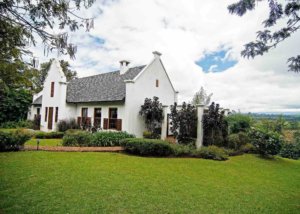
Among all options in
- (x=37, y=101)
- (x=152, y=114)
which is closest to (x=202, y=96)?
(x=152, y=114)

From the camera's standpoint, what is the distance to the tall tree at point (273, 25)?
18.2ft

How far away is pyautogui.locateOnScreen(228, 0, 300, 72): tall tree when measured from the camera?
5.55 metres

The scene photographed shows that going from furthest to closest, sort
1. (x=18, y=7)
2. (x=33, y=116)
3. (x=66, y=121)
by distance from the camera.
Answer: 1. (x=33, y=116)
2. (x=66, y=121)
3. (x=18, y=7)

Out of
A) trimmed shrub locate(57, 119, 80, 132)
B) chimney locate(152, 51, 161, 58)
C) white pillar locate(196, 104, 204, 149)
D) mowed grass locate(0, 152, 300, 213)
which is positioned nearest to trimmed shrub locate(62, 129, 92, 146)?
mowed grass locate(0, 152, 300, 213)

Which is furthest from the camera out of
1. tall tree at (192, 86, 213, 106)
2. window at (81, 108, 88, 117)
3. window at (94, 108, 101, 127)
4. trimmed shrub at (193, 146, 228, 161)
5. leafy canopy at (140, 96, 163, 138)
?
tall tree at (192, 86, 213, 106)

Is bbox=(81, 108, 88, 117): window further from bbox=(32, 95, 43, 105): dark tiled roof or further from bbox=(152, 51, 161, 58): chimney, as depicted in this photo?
bbox=(152, 51, 161, 58): chimney

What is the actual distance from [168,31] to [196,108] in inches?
236

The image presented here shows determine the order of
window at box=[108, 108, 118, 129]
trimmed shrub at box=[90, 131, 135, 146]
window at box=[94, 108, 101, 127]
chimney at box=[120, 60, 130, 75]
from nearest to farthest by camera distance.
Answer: trimmed shrub at box=[90, 131, 135, 146]
window at box=[108, 108, 118, 129]
window at box=[94, 108, 101, 127]
chimney at box=[120, 60, 130, 75]

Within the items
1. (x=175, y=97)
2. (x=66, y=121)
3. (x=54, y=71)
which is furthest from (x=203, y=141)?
(x=54, y=71)

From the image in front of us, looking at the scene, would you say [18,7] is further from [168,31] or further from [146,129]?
[146,129]

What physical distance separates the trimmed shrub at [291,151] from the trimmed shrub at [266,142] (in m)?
5.66

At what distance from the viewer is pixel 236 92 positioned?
22.4m

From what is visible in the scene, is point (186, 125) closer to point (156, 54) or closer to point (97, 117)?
point (156, 54)

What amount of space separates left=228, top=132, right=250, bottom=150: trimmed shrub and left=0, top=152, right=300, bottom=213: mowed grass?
4796 mm
